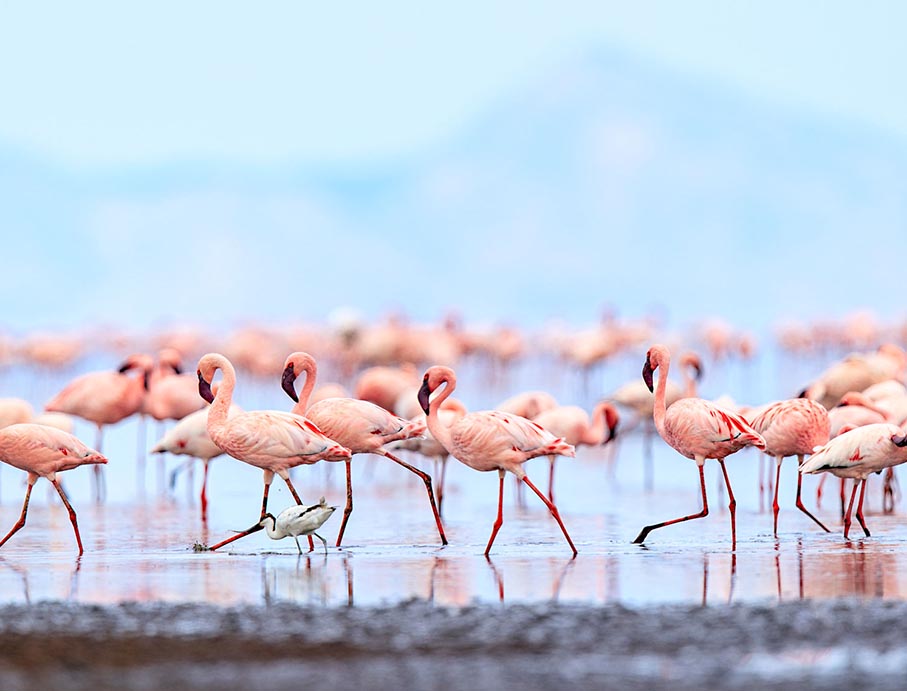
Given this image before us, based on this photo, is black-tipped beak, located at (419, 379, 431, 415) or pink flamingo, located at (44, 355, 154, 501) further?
pink flamingo, located at (44, 355, 154, 501)

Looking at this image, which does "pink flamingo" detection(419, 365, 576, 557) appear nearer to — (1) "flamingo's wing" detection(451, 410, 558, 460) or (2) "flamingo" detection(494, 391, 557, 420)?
(1) "flamingo's wing" detection(451, 410, 558, 460)

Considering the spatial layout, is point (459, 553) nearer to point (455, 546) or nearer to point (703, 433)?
point (455, 546)

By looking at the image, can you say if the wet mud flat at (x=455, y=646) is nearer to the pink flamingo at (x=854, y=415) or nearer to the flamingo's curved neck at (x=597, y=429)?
the pink flamingo at (x=854, y=415)

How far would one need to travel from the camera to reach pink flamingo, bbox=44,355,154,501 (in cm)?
1338

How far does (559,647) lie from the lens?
588 centimetres

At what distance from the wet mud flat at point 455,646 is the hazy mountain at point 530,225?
64621 mm

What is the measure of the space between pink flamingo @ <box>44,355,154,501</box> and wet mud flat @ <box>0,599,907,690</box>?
6706 mm

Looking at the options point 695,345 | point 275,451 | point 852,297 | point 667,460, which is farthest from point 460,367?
point 852,297

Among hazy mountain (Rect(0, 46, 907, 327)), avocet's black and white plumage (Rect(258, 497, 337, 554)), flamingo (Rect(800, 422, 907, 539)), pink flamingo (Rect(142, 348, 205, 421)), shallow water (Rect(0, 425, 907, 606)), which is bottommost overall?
shallow water (Rect(0, 425, 907, 606))

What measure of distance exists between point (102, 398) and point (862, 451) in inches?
270

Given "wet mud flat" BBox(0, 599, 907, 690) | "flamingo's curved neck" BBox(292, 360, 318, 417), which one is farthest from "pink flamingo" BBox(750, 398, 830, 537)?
"wet mud flat" BBox(0, 599, 907, 690)

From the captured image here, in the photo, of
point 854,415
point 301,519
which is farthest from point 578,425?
point 301,519

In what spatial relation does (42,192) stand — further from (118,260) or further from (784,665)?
(784,665)

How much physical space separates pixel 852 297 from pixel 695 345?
5098cm
